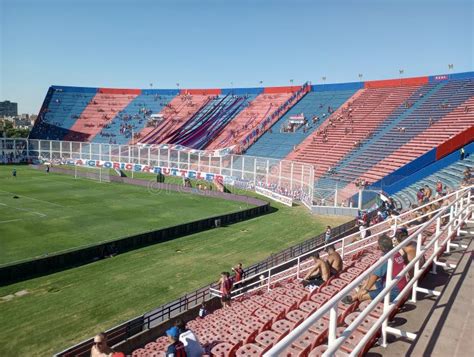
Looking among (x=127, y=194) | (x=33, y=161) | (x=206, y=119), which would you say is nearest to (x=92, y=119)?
(x=33, y=161)

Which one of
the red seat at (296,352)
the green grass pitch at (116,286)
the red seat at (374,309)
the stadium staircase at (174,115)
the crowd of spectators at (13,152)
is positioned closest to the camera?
the red seat at (296,352)

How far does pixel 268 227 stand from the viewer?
3061 cm

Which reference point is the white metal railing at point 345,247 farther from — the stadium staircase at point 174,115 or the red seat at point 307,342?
the stadium staircase at point 174,115

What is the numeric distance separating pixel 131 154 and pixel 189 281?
144 ft

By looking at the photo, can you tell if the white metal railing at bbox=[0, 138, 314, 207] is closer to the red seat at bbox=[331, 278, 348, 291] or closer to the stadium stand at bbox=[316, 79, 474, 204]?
the stadium stand at bbox=[316, 79, 474, 204]

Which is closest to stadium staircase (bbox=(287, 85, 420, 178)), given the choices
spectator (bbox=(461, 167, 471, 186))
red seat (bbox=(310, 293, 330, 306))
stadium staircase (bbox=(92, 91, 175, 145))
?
spectator (bbox=(461, 167, 471, 186))

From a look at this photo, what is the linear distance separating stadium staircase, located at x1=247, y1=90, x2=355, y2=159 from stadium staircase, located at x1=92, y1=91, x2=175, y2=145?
25390 mm

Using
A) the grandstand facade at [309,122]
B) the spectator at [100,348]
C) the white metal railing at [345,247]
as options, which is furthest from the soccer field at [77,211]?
the spectator at [100,348]

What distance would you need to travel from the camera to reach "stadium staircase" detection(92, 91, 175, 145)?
7425cm

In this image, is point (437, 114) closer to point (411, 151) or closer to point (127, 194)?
point (411, 151)

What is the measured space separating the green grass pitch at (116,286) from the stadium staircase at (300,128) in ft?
92.8

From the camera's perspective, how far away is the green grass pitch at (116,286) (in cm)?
1426

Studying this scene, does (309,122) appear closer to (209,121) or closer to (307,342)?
(209,121)

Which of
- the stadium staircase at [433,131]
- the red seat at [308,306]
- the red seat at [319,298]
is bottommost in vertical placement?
the red seat at [308,306]
